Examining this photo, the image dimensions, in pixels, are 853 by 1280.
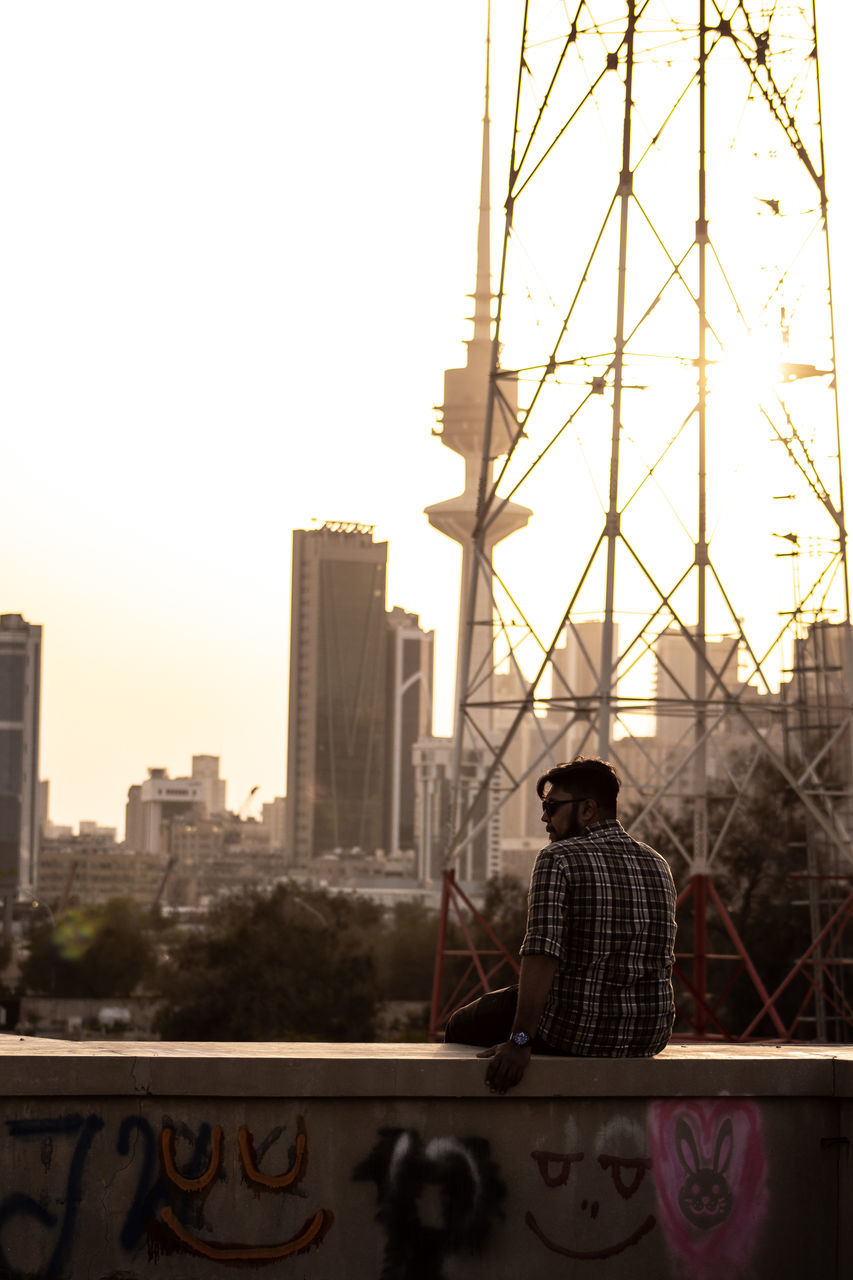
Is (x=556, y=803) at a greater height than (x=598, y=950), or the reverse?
Result: (x=556, y=803)

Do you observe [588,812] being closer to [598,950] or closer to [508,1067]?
[598,950]

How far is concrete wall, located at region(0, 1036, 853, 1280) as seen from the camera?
23.8 feet

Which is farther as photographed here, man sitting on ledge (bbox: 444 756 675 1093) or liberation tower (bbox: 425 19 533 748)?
liberation tower (bbox: 425 19 533 748)

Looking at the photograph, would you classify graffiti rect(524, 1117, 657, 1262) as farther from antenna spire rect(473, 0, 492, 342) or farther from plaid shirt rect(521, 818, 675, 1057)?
antenna spire rect(473, 0, 492, 342)

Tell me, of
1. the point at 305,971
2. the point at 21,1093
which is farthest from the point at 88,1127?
the point at 305,971

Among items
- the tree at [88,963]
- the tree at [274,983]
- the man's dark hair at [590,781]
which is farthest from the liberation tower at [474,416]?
the man's dark hair at [590,781]

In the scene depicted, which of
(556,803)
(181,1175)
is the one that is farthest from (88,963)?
(181,1175)

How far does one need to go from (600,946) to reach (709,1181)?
1.01 meters

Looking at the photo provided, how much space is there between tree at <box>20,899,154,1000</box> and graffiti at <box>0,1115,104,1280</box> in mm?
117016

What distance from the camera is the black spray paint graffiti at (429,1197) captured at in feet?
24.7

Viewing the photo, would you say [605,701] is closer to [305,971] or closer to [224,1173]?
[224,1173]

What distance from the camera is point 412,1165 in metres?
7.56

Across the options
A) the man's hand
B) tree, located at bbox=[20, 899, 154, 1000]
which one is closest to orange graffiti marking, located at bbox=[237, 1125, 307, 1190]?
the man's hand

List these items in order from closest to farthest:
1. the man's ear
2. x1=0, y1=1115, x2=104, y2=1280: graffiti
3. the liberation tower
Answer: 1. x1=0, y1=1115, x2=104, y2=1280: graffiti
2. the man's ear
3. the liberation tower
